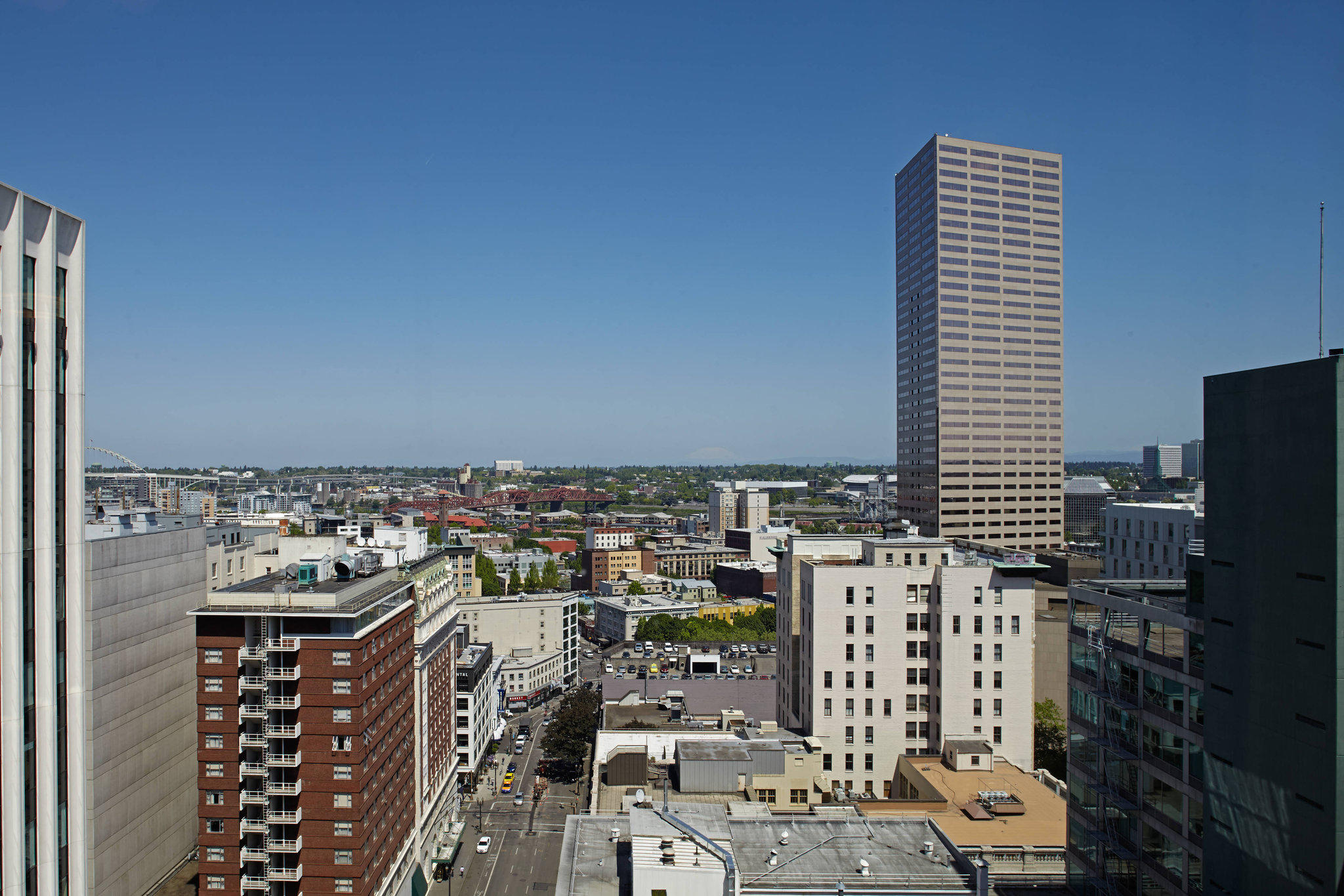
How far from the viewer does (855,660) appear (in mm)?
39531

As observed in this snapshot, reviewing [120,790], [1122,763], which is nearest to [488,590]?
[120,790]

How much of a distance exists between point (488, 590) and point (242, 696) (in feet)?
275

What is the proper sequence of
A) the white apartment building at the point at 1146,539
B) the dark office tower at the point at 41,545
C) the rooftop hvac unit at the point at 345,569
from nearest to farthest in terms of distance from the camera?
the dark office tower at the point at 41,545 < the rooftop hvac unit at the point at 345,569 < the white apartment building at the point at 1146,539

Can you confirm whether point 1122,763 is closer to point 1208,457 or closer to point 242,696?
point 1208,457

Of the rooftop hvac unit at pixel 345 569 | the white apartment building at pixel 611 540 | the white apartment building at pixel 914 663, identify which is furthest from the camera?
the white apartment building at pixel 611 540

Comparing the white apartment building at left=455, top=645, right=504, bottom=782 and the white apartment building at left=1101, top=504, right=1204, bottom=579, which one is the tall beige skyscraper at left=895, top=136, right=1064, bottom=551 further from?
the white apartment building at left=455, top=645, right=504, bottom=782

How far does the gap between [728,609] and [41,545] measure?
367 feet

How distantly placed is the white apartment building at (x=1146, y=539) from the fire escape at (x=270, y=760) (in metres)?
55.0

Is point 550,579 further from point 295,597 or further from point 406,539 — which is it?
point 295,597

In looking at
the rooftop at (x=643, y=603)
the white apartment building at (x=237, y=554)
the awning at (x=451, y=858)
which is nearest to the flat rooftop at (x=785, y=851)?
the awning at (x=451, y=858)

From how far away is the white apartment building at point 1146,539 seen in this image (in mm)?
64688

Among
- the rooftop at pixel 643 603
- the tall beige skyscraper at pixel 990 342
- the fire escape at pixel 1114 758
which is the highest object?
the tall beige skyscraper at pixel 990 342

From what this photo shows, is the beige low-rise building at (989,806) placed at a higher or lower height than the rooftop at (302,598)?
lower

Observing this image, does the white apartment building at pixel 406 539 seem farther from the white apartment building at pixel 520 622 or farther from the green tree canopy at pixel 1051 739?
the green tree canopy at pixel 1051 739
